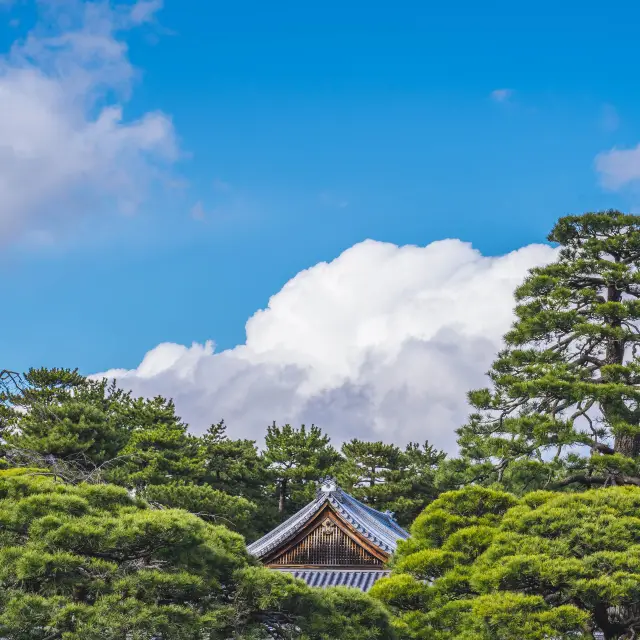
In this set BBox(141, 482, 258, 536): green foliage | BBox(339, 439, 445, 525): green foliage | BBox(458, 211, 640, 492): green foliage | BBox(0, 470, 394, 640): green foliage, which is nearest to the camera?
BBox(0, 470, 394, 640): green foliage

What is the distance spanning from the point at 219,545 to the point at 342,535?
533 inches

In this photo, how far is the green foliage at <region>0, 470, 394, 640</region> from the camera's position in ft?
25.5

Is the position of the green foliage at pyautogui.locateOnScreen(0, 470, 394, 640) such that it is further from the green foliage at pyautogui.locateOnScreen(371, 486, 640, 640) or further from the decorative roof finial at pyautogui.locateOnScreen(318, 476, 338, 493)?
the decorative roof finial at pyautogui.locateOnScreen(318, 476, 338, 493)

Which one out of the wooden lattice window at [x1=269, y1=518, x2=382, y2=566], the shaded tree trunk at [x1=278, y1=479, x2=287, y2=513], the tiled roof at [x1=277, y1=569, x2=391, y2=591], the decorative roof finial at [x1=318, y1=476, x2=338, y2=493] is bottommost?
the tiled roof at [x1=277, y1=569, x2=391, y2=591]

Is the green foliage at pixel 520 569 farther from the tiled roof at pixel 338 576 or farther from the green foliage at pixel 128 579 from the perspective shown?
the tiled roof at pixel 338 576

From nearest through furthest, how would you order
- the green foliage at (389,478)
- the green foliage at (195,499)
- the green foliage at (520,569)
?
the green foliage at (520,569) < the green foliage at (195,499) < the green foliage at (389,478)

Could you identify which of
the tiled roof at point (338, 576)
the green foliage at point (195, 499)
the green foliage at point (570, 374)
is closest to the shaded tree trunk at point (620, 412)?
the green foliage at point (570, 374)

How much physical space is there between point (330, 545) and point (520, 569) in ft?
41.2

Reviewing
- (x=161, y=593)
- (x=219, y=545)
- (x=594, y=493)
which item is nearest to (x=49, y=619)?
(x=161, y=593)

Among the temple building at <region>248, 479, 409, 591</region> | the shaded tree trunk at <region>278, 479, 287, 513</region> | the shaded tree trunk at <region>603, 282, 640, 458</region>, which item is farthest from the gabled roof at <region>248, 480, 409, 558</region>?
the shaded tree trunk at <region>278, 479, 287, 513</region>

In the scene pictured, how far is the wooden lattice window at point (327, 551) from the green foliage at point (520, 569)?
1040 centimetres

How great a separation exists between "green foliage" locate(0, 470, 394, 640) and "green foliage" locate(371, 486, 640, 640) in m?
1.52

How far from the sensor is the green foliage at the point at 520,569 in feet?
32.4

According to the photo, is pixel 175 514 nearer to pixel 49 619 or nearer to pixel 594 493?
pixel 49 619
